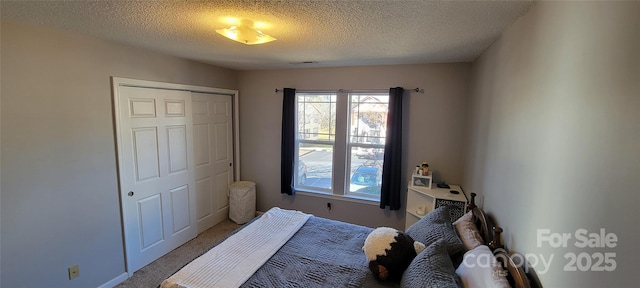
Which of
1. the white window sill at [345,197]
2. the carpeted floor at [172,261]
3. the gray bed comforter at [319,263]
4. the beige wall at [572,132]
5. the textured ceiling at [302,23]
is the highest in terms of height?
the textured ceiling at [302,23]

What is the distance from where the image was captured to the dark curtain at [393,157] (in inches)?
129

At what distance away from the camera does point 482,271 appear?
4.58 feet

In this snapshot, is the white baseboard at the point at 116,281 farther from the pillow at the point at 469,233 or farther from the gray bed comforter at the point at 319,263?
the pillow at the point at 469,233

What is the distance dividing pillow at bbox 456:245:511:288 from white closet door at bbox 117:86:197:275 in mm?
2928

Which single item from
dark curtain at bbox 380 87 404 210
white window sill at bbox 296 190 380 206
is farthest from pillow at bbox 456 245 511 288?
white window sill at bbox 296 190 380 206

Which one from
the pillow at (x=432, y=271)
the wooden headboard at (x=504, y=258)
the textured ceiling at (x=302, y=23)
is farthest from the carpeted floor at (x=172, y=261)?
the wooden headboard at (x=504, y=258)

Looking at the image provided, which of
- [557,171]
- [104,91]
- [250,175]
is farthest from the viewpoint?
[250,175]

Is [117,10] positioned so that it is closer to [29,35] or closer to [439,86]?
[29,35]

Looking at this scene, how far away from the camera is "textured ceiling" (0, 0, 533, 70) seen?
5.00 ft

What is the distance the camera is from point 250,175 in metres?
4.24

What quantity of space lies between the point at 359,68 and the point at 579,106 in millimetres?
2651

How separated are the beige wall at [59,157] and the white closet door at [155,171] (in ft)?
0.43

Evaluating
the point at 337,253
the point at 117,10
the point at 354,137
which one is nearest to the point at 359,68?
the point at 354,137

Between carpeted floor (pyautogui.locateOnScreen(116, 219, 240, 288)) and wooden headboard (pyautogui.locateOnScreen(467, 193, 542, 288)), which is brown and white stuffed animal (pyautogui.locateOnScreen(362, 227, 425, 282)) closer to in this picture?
wooden headboard (pyautogui.locateOnScreen(467, 193, 542, 288))
